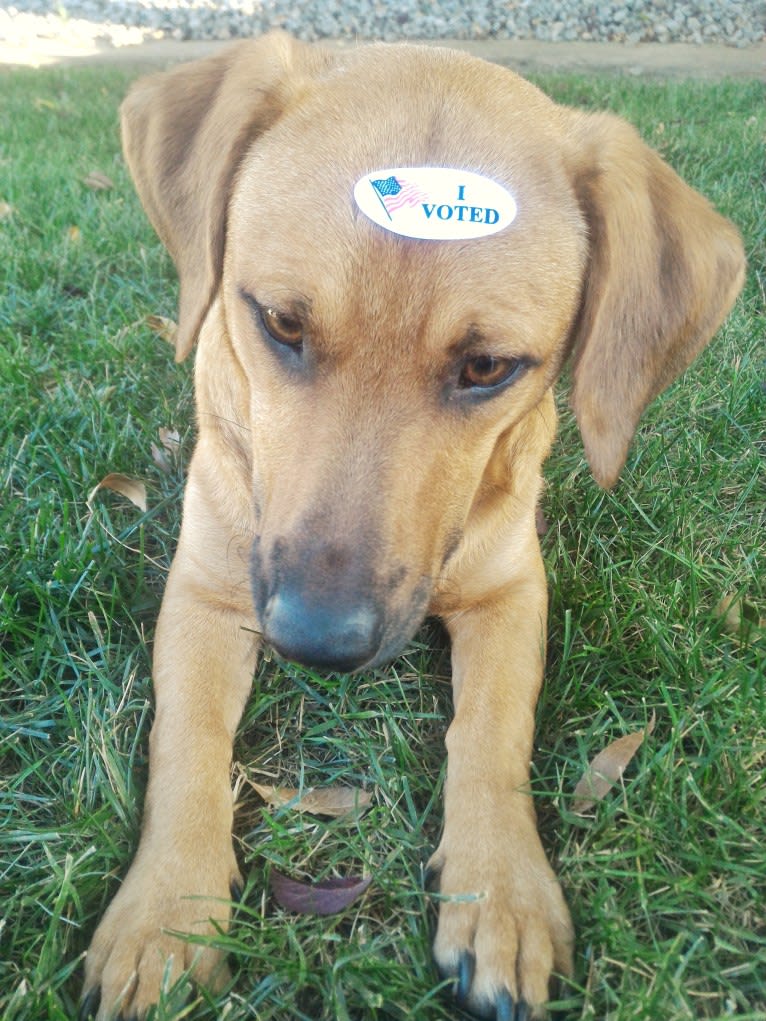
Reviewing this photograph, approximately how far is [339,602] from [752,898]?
121 cm

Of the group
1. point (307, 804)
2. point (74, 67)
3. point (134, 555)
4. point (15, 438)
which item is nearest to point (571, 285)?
point (307, 804)

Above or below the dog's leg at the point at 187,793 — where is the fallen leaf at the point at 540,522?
below

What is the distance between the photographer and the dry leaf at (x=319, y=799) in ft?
7.70

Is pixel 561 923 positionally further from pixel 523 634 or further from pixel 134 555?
pixel 134 555

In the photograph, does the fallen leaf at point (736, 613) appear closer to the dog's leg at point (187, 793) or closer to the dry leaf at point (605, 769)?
the dry leaf at point (605, 769)

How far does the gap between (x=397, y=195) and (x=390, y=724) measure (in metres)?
1.40

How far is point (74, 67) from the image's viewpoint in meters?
9.24

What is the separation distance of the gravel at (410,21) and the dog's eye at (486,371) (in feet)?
Answer: 32.0

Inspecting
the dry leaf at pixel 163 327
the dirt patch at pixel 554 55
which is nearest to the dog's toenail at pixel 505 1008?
the dry leaf at pixel 163 327

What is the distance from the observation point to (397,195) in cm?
206

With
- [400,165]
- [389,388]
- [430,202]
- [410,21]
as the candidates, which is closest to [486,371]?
[389,388]

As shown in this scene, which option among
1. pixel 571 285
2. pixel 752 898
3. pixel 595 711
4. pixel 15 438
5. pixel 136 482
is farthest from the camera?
pixel 15 438

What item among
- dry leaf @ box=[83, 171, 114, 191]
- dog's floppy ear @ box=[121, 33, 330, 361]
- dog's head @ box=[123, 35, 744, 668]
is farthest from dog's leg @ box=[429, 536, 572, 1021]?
dry leaf @ box=[83, 171, 114, 191]

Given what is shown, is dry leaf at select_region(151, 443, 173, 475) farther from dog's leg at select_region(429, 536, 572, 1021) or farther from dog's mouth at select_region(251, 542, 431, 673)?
dog's mouth at select_region(251, 542, 431, 673)
